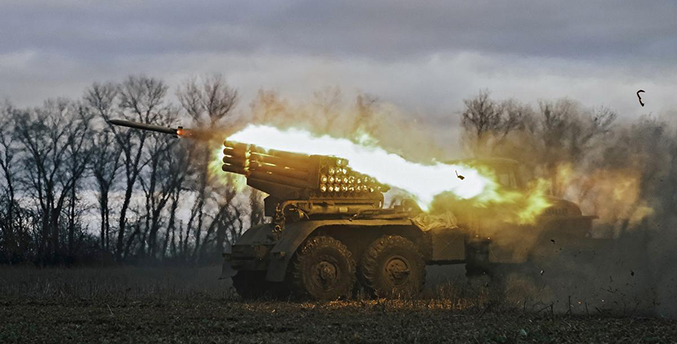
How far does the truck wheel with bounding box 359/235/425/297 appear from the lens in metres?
21.9

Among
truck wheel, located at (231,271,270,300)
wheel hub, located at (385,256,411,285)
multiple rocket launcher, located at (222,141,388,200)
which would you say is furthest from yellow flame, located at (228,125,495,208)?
truck wheel, located at (231,271,270,300)

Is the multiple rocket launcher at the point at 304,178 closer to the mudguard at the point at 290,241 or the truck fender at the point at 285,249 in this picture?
the mudguard at the point at 290,241

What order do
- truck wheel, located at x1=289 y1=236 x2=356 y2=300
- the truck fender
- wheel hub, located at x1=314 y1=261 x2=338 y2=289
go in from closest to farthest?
the truck fender, truck wheel, located at x1=289 y1=236 x2=356 y2=300, wheel hub, located at x1=314 y1=261 x2=338 y2=289

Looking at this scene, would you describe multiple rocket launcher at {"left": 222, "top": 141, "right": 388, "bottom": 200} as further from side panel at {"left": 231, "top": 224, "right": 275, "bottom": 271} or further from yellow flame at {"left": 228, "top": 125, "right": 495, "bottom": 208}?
side panel at {"left": 231, "top": 224, "right": 275, "bottom": 271}

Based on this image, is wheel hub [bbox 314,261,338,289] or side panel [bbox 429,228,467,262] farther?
side panel [bbox 429,228,467,262]

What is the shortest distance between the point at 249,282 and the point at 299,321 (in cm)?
725

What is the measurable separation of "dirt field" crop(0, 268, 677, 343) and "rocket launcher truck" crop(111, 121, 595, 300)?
2.75ft

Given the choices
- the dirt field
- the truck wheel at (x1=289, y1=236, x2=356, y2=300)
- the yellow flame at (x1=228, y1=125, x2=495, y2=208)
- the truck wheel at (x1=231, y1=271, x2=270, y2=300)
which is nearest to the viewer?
the dirt field

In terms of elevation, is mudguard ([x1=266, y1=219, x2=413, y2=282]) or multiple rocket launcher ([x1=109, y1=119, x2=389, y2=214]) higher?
multiple rocket launcher ([x1=109, y1=119, x2=389, y2=214])

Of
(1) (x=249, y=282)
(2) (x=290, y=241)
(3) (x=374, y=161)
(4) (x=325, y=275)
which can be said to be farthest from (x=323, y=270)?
(3) (x=374, y=161)

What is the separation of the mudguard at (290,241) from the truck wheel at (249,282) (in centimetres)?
217

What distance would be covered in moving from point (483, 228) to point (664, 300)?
5889 millimetres

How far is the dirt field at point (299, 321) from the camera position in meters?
14.2

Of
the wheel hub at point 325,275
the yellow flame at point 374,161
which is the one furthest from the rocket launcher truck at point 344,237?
the yellow flame at point 374,161
